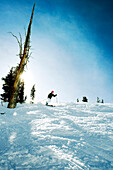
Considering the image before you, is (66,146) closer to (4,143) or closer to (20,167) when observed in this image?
(20,167)

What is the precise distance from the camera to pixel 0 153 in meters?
2.02

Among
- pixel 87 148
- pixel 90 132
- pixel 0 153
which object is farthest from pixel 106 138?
pixel 0 153

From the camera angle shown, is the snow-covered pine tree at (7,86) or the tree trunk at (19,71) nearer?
the tree trunk at (19,71)

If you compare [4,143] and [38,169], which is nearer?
[38,169]

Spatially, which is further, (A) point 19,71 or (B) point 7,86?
(B) point 7,86

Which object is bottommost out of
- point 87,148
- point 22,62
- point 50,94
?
point 87,148

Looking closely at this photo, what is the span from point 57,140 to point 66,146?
0.39 m

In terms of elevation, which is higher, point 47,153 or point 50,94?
point 50,94

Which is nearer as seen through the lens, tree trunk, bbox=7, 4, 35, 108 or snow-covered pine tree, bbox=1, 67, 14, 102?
tree trunk, bbox=7, 4, 35, 108

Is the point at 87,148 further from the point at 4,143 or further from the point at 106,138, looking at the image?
the point at 4,143

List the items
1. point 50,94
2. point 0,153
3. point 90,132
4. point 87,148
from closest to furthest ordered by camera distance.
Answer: point 0,153 → point 87,148 → point 90,132 → point 50,94

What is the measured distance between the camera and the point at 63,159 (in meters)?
1.89

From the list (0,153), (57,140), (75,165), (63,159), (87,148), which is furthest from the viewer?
(57,140)

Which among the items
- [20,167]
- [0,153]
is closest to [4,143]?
[0,153]
